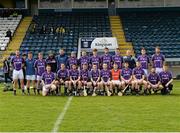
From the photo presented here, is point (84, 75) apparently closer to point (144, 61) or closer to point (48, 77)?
point (48, 77)

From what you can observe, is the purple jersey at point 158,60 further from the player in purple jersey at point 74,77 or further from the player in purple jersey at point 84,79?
the player in purple jersey at point 74,77

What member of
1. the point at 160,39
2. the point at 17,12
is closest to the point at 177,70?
the point at 160,39

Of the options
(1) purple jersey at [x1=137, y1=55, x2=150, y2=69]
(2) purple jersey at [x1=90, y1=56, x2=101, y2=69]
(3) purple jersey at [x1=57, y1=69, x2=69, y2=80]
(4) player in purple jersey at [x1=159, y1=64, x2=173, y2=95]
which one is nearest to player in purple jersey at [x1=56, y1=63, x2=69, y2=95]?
(3) purple jersey at [x1=57, y1=69, x2=69, y2=80]

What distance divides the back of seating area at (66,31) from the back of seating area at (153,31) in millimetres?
1716

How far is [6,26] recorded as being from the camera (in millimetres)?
34938

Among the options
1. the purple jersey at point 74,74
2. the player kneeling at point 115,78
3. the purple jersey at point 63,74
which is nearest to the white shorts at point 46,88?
the purple jersey at point 63,74

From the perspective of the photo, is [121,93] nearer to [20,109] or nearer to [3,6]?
[20,109]

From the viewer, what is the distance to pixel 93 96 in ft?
52.8

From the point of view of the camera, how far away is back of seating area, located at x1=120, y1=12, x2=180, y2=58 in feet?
99.7

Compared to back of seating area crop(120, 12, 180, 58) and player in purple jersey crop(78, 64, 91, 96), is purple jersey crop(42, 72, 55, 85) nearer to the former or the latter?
player in purple jersey crop(78, 64, 91, 96)

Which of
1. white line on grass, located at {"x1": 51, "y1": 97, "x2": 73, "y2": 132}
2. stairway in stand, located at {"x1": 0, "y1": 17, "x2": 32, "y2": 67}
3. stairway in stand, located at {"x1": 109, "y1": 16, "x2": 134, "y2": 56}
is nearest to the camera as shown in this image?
white line on grass, located at {"x1": 51, "y1": 97, "x2": 73, "y2": 132}

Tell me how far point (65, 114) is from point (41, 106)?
188cm

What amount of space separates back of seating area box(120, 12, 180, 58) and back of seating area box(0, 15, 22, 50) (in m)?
8.27

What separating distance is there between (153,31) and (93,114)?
23.0m
